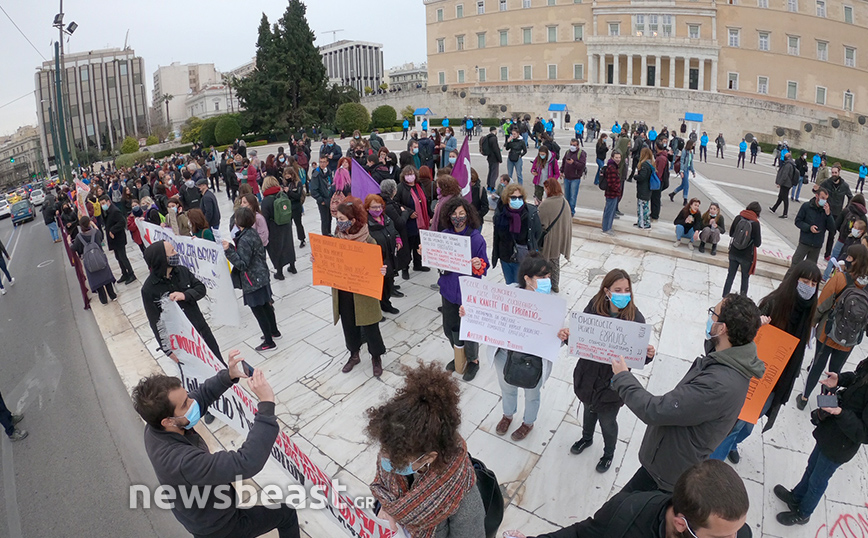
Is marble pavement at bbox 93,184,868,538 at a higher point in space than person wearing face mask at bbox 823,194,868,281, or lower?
lower

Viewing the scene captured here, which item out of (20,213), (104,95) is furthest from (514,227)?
(104,95)

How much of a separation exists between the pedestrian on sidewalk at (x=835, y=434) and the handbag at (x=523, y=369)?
2006mm

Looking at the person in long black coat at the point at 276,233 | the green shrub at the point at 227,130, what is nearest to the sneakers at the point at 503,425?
the person in long black coat at the point at 276,233

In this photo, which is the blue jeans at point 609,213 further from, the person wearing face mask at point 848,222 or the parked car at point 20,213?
the parked car at point 20,213

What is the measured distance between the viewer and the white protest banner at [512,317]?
4.10 meters

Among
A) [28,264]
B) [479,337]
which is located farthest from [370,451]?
[28,264]

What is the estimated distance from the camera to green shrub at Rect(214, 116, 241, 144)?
39.2m

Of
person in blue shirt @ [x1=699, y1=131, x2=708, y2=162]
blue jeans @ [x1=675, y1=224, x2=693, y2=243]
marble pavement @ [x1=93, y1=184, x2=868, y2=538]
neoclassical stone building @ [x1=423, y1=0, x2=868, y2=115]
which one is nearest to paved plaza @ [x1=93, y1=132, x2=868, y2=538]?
marble pavement @ [x1=93, y1=184, x2=868, y2=538]

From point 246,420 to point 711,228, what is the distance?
9.39 m

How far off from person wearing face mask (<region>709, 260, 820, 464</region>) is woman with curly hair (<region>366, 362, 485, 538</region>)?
9.87ft

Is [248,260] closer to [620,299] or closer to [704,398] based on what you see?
[620,299]

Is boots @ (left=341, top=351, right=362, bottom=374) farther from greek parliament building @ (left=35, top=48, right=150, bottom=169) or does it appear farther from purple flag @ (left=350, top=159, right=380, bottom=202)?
greek parliament building @ (left=35, top=48, right=150, bottom=169)

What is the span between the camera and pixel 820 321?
17.0 feet

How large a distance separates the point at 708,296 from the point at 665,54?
182 feet
